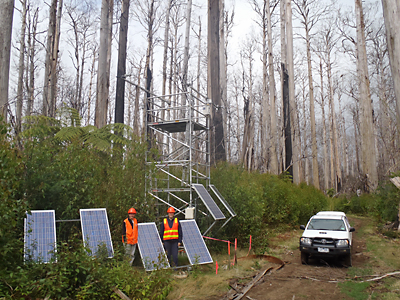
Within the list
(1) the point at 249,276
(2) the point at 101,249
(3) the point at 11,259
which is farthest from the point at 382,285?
(3) the point at 11,259

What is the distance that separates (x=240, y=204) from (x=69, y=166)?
6066mm

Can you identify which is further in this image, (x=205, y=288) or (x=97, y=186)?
(x=97, y=186)

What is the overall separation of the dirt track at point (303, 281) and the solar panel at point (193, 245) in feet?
4.57

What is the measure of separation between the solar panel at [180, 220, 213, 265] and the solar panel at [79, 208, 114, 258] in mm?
2048

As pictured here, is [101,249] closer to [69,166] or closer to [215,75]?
[69,166]

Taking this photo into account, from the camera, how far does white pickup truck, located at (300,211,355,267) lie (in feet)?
32.8

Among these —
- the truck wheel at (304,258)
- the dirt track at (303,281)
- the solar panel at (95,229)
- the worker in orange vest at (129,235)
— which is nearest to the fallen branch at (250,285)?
the dirt track at (303,281)

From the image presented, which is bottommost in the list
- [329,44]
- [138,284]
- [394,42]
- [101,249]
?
[138,284]

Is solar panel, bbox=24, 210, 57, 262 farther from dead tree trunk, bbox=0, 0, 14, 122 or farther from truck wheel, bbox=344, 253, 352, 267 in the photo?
truck wheel, bbox=344, 253, 352, 267

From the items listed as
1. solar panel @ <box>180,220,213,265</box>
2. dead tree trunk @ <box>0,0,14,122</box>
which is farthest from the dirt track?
dead tree trunk @ <box>0,0,14,122</box>

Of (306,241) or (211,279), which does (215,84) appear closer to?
(306,241)

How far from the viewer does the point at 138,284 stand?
6113 millimetres

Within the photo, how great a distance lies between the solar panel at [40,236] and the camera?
20.4 ft

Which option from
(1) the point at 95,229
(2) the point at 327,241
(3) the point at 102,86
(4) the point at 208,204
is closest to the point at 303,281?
(2) the point at 327,241
